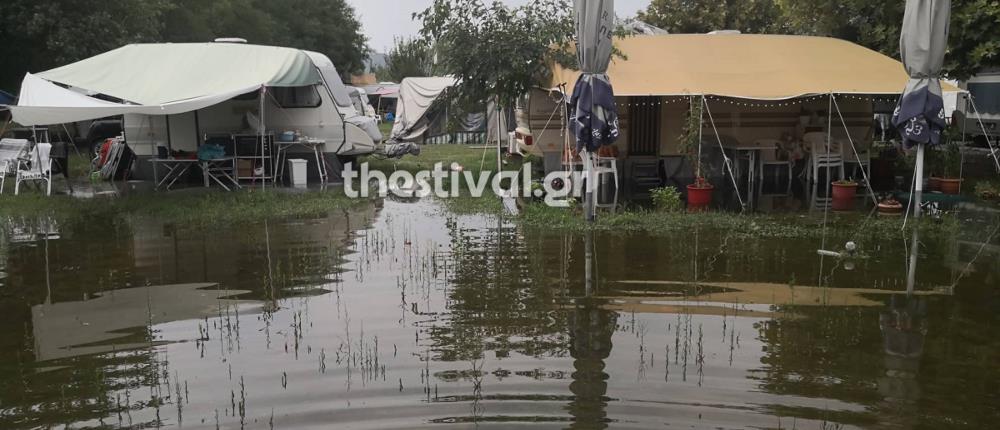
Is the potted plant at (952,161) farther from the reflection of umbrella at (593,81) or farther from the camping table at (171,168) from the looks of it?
the camping table at (171,168)

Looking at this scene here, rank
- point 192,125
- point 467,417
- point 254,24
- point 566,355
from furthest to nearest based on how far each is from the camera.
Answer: point 254,24, point 192,125, point 566,355, point 467,417

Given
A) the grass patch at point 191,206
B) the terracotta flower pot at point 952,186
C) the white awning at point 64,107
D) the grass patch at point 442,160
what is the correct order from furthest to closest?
the grass patch at point 442,160 → the terracotta flower pot at point 952,186 → the white awning at point 64,107 → the grass patch at point 191,206

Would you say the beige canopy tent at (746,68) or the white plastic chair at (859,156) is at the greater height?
the beige canopy tent at (746,68)

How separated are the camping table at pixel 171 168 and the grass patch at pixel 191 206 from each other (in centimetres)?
73

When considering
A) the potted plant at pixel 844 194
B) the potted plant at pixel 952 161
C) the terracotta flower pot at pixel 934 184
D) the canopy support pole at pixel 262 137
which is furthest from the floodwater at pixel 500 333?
the potted plant at pixel 952 161

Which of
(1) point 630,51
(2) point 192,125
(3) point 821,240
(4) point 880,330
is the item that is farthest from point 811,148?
(2) point 192,125

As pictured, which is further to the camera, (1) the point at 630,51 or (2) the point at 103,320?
(1) the point at 630,51

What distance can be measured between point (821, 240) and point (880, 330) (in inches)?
131

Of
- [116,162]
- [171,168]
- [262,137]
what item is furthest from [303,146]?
[116,162]

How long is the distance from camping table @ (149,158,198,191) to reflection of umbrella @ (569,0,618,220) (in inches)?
282

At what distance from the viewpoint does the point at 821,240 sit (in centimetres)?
904

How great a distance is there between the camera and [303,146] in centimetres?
1450

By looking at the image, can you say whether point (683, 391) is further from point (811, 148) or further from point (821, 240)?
point (811, 148)

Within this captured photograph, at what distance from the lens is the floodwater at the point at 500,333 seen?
461cm
